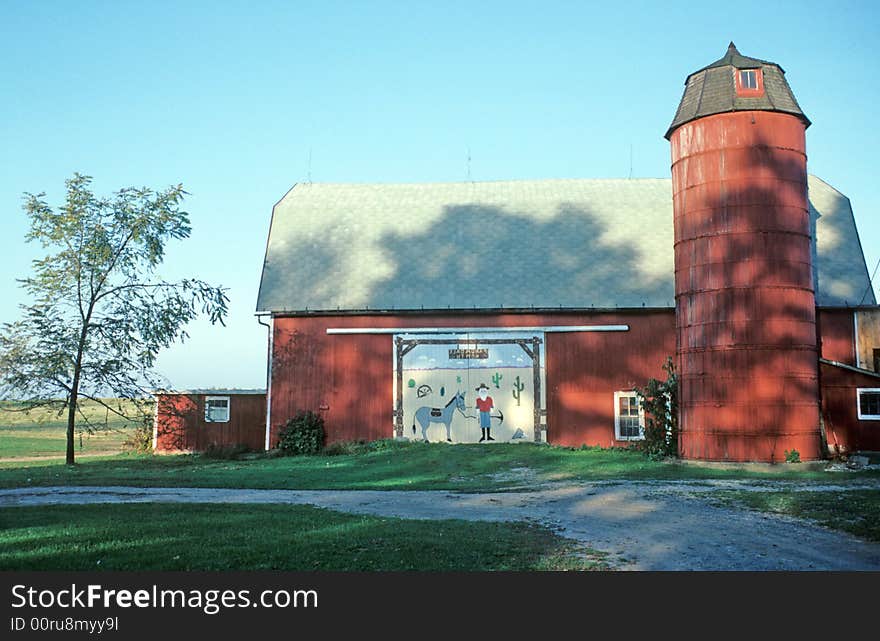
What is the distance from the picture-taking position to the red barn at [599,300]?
819 inches

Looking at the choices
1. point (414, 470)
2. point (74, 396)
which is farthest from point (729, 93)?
point (74, 396)

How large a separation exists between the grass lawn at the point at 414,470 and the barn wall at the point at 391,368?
5.18ft

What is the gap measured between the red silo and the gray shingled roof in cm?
3

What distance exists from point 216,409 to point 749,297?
18191 millimetres

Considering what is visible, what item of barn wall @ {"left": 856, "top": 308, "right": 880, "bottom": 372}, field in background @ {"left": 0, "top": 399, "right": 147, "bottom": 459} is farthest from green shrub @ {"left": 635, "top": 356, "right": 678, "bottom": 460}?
field in background @ {"left": 0, "top": 399, "right": 147, "bottom": 459}

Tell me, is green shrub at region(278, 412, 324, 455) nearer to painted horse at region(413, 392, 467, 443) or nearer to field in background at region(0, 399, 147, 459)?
painted horse at region(413, 392, 467, 443)

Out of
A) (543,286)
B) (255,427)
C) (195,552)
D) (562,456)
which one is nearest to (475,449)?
(562,456)

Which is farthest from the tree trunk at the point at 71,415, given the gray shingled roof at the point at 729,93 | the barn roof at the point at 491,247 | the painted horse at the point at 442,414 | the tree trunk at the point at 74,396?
the gray shingled roof at the point at 729,93

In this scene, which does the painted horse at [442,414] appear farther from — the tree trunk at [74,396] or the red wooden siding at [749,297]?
the tree trunk at [74,396]

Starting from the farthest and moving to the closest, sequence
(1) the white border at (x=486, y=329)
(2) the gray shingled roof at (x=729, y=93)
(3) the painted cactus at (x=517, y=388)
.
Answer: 1. (1) the white border at (x=486, y=329)
2. (3) the painted cactus at (x=517, y=388)
3. (2) the gray shingled roof at (x=729, y=93)

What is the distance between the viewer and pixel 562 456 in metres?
22.9

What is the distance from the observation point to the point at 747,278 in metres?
20.7

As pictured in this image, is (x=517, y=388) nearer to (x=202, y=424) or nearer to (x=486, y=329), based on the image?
(x=486, y=329)

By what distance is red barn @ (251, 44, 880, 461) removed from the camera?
2080cm
